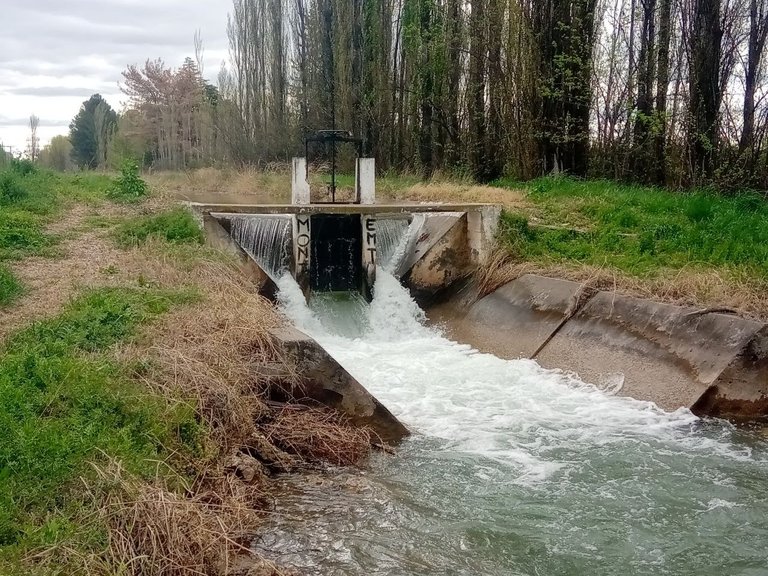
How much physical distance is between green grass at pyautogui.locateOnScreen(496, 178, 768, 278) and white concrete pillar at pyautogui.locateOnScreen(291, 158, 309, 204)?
13.7 ft

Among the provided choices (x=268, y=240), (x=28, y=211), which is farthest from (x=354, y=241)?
(x=28, y=211)

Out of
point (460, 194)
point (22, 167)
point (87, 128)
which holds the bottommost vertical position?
point (460, 194)

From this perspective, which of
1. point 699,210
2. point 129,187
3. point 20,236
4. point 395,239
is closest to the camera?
point 20,236

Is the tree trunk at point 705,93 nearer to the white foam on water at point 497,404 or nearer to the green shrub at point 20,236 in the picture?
the white foam on water at point 497,404

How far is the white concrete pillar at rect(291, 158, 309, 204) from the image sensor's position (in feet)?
46.8

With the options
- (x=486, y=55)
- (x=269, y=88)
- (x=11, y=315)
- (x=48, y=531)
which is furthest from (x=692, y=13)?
(x=269, y=88)

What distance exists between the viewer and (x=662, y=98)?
47.9 feet

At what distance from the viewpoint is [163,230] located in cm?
1112

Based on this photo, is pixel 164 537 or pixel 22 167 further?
pixel 22 167

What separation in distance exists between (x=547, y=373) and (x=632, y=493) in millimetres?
3421

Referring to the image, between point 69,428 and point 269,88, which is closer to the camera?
point 69,428

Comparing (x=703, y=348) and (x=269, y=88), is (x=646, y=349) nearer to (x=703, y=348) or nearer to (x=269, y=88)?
(x=703, y=348)

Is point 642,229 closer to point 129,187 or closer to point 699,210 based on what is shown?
point 699,210

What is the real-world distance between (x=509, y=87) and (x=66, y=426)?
A: 47.7ft
